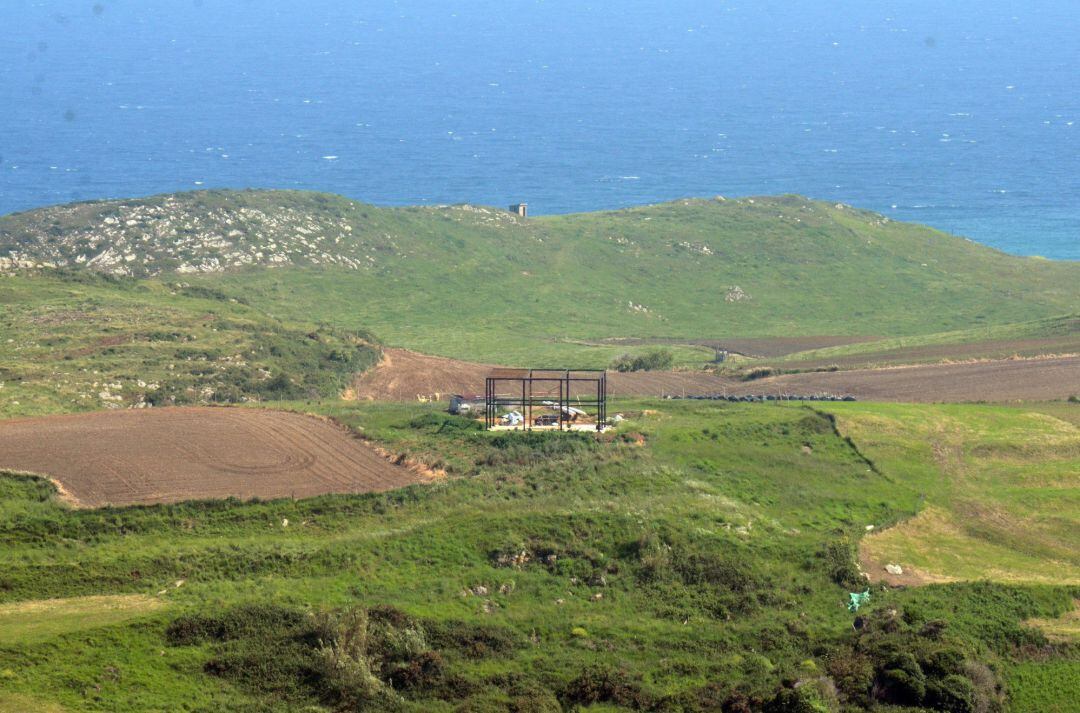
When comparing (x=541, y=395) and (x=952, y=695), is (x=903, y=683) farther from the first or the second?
(x=541, y=395)

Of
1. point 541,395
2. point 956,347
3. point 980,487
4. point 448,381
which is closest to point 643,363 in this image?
point 448,381

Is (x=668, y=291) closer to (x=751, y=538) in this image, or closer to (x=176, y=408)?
(x=176, y=408)

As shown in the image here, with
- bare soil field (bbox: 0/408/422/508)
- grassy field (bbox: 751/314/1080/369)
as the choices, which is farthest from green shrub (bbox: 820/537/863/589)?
grassy field (bbox: 751/314/1080/369)

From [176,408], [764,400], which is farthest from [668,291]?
[176,408]

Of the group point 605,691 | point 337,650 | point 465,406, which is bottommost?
A: point 605,691

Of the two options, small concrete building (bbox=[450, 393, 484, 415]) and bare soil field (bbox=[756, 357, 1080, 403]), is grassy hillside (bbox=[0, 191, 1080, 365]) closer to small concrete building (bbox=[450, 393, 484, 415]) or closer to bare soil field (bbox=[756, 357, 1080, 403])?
bare soil field (bbox=[756, 357, 1080, 403])

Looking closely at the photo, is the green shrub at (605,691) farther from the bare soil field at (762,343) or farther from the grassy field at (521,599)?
the bare soil field at (762,343)

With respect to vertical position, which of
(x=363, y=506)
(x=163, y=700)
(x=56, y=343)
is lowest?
(x=163, y=700)
